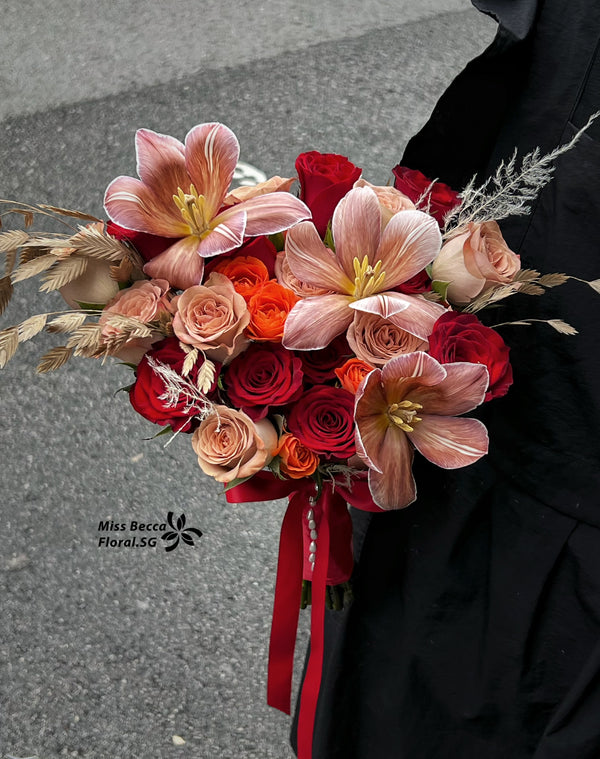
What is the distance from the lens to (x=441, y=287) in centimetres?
65

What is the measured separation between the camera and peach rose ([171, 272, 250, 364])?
0.61 m

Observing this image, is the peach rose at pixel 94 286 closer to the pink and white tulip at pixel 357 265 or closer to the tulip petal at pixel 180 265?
the tulip petal at pixel 180 265

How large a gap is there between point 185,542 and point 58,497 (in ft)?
1.10

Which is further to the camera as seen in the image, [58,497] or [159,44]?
[159,44]

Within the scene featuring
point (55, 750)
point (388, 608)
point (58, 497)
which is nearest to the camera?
point (388, 608)

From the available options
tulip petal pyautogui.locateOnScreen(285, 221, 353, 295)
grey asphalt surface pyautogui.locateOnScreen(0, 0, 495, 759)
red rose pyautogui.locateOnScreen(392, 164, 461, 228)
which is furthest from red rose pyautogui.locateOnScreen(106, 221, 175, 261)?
grey asphalt surface pyautogui.locateOnScreen(0, 0, 495, 759)

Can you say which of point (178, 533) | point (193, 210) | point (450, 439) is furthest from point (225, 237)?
point (178, 533)

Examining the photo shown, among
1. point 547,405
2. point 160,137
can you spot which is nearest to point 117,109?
point 160,137

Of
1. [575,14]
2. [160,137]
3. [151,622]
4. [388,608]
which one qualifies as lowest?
[151,622]

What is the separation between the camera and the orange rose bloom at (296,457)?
0.65 m

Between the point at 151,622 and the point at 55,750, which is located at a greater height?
the point at 151,622

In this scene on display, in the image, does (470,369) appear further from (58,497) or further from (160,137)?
(58,497)

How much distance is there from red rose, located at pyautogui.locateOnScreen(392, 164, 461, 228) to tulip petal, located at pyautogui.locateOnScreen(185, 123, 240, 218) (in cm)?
16

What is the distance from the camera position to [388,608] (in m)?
0.90
